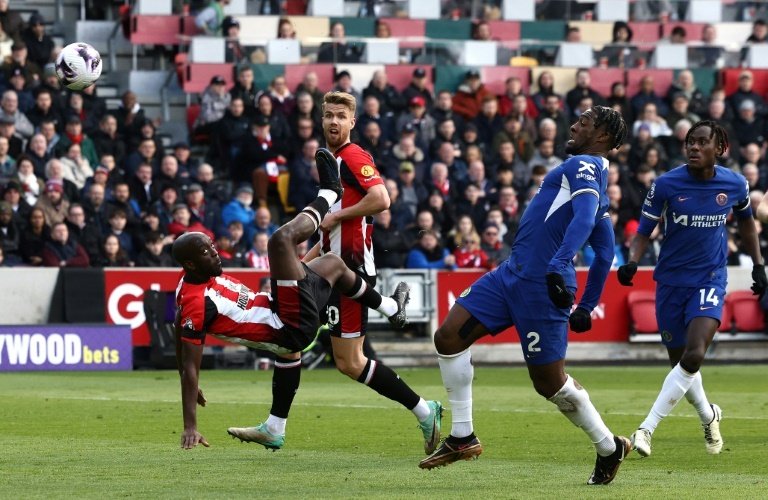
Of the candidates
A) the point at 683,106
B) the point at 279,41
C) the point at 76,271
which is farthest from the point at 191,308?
the point at 683,106

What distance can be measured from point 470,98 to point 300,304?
58.7 ft

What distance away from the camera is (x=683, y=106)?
1122 inches

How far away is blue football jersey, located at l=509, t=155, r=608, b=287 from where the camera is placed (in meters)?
8.95

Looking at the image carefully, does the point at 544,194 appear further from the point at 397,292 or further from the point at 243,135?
the point at 243,135

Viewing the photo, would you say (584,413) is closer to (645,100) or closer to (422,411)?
(422,411)

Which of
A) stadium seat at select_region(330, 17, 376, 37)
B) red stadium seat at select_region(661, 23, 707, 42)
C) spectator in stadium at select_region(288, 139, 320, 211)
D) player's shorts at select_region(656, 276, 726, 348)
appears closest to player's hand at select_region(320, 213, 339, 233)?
player's shorts at select_region(656, 276, 726, 348)

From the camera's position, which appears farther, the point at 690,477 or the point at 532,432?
the point at 532,432

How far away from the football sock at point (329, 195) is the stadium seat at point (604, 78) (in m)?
19.6

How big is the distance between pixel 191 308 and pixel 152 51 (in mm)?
19047

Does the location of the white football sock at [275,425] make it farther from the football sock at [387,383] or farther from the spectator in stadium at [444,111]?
the spectator in stadium at [444,111]

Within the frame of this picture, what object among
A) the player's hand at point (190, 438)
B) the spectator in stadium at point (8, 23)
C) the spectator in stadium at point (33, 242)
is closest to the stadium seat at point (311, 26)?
the spectator in stadium at point (8, 23)

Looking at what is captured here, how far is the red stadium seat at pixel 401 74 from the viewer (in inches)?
1091

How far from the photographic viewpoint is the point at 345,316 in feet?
34.6

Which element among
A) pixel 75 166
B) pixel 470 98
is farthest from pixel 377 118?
Answer: pixel 75 166
